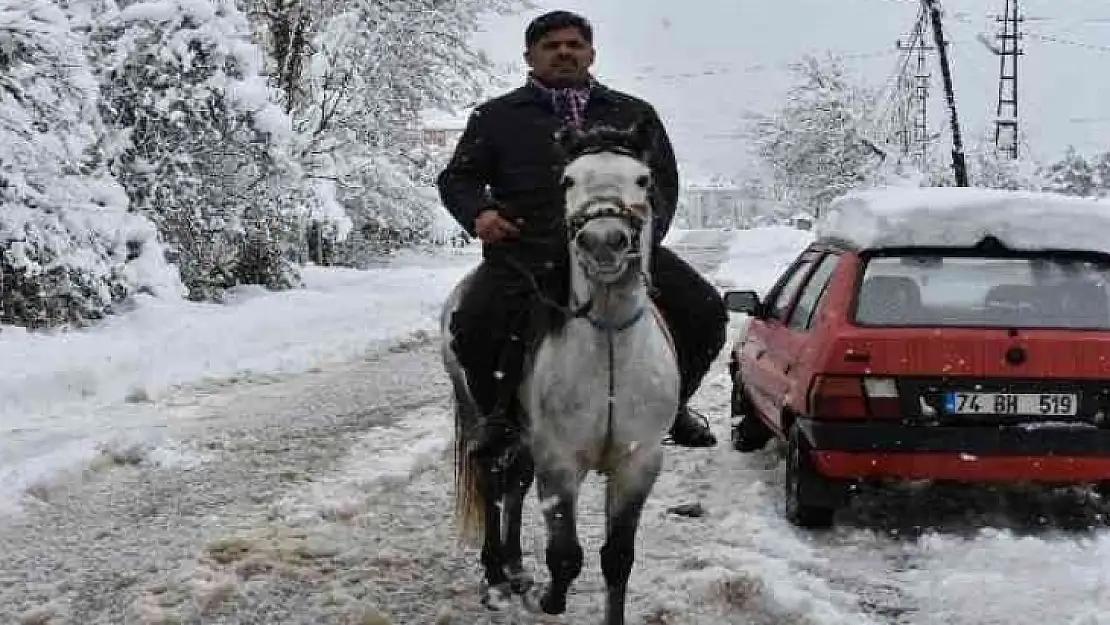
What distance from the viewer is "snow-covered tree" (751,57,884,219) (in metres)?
54.3

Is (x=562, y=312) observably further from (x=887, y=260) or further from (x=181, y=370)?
(x=181, y=370)

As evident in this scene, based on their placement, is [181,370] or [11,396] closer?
[11,396]

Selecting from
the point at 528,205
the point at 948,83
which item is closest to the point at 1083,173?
the point at 948,83

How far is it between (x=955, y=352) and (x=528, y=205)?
2561mm

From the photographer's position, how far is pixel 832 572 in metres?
5.63

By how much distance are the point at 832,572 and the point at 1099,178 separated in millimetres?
101821

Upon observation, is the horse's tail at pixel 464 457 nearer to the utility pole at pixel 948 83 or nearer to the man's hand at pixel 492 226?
the man's hand at pixel 492 226

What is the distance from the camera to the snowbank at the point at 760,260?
2727 cm

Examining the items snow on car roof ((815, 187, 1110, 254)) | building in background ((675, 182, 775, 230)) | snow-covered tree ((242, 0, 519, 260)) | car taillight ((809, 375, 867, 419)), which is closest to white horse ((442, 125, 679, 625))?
car taillight ((809, 375, 867, 419))

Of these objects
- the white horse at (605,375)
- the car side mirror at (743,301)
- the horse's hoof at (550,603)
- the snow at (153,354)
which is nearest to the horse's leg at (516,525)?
the horse's hoof at (550,603)

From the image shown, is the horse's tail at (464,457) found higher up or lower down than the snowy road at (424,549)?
higher up

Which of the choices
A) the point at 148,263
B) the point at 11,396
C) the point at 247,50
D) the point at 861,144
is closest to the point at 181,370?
the point at 11,396

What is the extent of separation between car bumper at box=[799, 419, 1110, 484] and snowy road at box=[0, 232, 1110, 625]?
35 centimetres

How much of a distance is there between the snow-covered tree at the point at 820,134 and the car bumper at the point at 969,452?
47836 millimetres
